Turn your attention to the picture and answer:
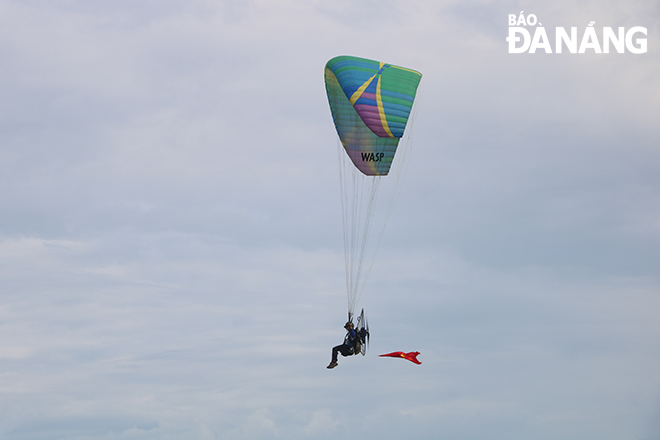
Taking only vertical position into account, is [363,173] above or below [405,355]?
above

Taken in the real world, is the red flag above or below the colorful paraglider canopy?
below

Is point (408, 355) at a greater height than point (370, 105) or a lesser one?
lesser

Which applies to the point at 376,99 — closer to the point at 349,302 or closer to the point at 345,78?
the point at 345,78

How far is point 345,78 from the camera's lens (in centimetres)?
3844

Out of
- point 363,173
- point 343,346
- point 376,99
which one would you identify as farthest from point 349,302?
point 376,99

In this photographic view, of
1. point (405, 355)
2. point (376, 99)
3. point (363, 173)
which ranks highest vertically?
point (376, 99)

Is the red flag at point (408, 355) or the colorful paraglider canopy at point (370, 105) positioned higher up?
the colorful paraglider canopy at point (370, 105)

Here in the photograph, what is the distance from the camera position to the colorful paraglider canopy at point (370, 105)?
3819 cm

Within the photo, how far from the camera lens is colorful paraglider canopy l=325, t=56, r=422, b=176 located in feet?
125

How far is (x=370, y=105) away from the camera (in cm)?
3812

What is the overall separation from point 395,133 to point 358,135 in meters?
1.95

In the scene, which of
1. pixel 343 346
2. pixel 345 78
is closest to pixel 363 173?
pixel 345 78

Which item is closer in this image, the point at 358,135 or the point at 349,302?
the point at 349,302

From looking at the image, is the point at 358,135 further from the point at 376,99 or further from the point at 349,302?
the point at 349,302
